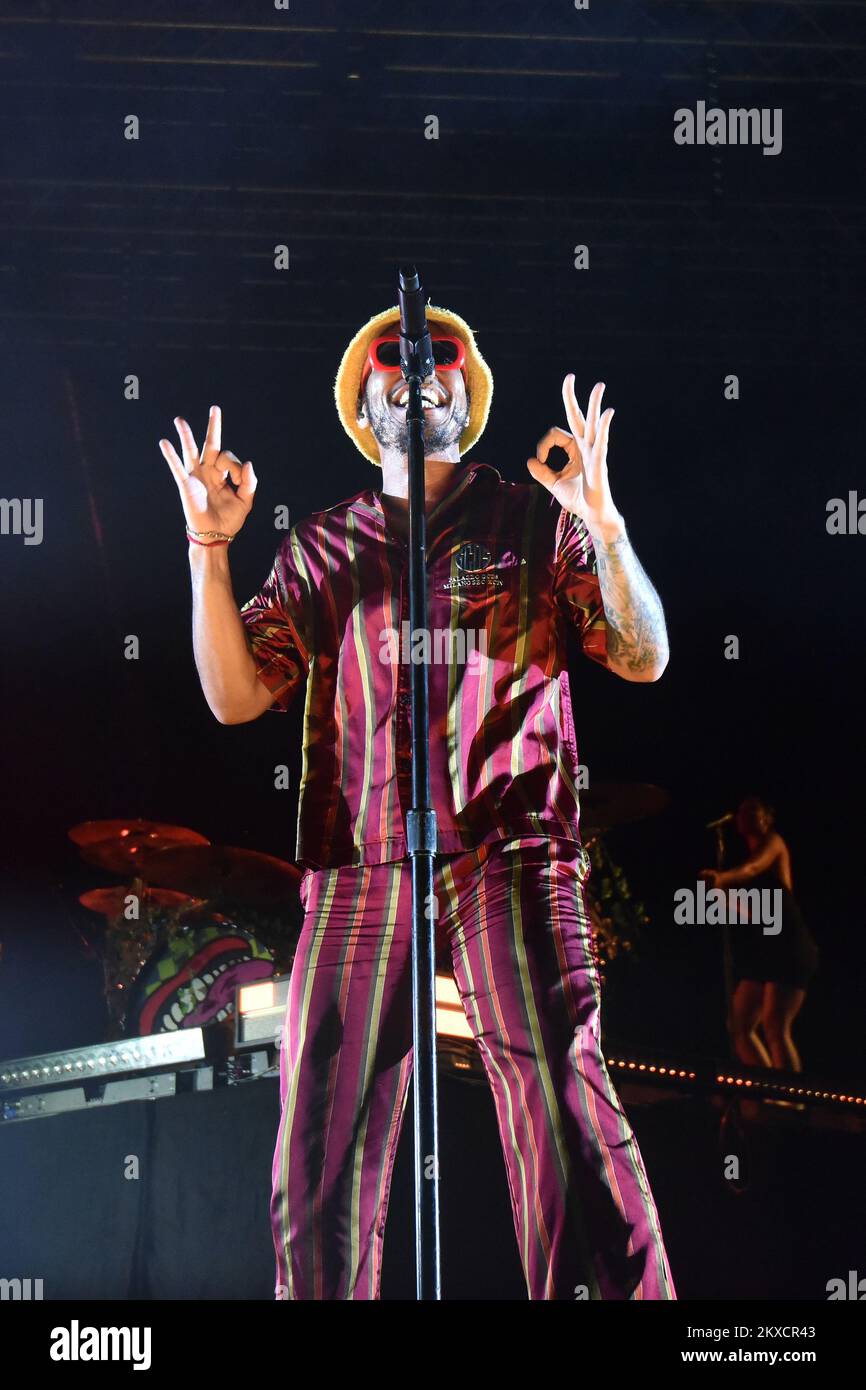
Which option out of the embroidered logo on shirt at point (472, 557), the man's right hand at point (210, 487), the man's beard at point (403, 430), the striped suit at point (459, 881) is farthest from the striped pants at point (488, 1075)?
the man's beard at point (403, 430)

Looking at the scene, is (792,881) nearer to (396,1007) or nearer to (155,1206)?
(396,1007)

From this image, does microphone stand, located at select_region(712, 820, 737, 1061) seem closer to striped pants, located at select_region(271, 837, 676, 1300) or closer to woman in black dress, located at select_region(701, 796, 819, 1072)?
woman in black dress, located at select_region(701, 796, 819, 1072)

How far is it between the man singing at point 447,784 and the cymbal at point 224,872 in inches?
6.9

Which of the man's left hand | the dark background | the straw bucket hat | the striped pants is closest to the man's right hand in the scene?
the dark background

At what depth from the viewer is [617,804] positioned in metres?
3.11

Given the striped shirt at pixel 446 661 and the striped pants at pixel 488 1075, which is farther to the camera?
the striped shirt at pixel 446 661

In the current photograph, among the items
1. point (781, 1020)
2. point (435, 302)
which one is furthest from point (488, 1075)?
point (435, 302)

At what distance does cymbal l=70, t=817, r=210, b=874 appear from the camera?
3090 millimetres

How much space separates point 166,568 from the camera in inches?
128

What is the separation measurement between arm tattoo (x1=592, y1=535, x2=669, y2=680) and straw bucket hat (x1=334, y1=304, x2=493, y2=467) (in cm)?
52

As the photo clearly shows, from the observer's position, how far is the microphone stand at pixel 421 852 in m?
2.16

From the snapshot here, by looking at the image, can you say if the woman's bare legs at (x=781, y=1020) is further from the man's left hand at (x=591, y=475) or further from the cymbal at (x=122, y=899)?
the cymbal at (x=122, y=899)

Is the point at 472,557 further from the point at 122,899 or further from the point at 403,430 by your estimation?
the point at 122,899

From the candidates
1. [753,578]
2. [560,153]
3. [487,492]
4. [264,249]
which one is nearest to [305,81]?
[264,249]
